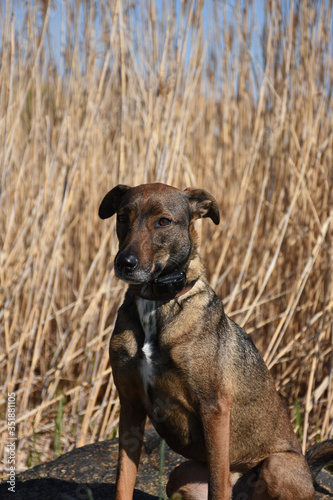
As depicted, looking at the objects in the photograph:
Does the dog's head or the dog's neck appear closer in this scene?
the dog's head

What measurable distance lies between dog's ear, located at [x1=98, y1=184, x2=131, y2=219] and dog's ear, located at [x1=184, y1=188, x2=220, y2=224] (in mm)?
305

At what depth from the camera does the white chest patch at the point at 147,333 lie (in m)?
2.54

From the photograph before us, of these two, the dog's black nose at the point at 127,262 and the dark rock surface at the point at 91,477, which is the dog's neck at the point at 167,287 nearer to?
the dog's black nose at the point at 127,262

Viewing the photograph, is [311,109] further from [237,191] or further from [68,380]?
[68,380]

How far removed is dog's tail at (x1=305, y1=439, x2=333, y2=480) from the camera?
3025 mm

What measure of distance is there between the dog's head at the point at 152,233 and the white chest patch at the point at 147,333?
6.6 inches

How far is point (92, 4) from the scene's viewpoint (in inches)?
161

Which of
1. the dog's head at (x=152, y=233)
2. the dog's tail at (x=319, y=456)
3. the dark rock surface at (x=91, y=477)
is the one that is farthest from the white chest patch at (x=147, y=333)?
the dog's tail at (x=319, y=456)

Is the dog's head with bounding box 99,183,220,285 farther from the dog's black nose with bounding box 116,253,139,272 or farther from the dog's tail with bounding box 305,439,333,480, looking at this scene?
the dog's tail with bounding box 305,439,333,480

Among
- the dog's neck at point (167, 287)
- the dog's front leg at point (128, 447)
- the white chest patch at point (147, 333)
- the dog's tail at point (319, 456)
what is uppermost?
the dog's neck at point (167, 287)

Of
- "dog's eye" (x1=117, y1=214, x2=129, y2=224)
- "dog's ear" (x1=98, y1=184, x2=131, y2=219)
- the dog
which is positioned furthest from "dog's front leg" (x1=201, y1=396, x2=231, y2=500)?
"dog's ear" (x1=98, y1=184, x2=131, y2=219)

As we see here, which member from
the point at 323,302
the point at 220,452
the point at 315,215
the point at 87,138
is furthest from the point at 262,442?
the point at 87,138

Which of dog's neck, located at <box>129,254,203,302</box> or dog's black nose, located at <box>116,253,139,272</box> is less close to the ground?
dog's black nose, located at <box>116,253,139,272</box>

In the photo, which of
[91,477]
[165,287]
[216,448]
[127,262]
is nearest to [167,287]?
[165,287]
